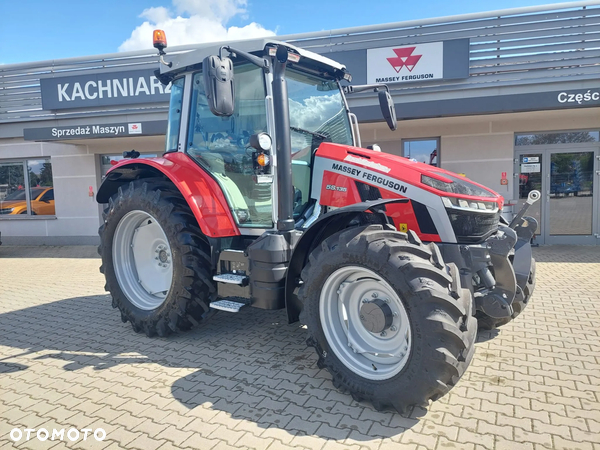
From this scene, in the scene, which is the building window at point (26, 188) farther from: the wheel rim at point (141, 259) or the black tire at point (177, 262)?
the black tire at point (177, 262)

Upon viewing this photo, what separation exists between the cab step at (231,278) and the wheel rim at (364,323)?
2.93 ft

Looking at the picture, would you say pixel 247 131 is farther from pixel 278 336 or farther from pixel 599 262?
pixel 599 262

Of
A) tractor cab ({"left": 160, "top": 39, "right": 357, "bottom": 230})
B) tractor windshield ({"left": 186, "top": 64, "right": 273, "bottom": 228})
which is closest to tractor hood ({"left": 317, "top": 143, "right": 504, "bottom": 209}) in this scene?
tractor cab ({"left": 160, "top": 39, "right": 357, "bottom": 230})

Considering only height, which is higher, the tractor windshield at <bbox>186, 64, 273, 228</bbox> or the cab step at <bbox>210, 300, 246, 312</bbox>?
the tractor windshield at <bbox>186, 64, 273, 228</bbox>

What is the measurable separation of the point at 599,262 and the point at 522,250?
203 inches

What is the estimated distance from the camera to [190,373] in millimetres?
3432

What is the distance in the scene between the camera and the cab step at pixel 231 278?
3676 mm

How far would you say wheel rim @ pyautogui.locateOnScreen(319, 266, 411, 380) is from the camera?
286cm

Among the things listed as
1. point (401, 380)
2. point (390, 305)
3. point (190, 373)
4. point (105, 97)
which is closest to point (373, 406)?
point (401, 380)

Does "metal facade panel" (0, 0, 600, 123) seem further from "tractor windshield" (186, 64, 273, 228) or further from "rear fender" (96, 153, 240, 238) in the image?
"rear fender" (96, 153, 240, 238)

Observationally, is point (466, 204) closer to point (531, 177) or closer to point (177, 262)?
point (177, 262)

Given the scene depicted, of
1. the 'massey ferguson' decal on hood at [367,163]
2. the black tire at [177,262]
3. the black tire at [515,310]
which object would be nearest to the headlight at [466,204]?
the 'massey ferguson' decal on hood at [367,163]

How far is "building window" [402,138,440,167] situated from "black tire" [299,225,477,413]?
23.9 ft

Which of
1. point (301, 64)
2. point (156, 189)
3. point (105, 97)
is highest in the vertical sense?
point (105, 97)
